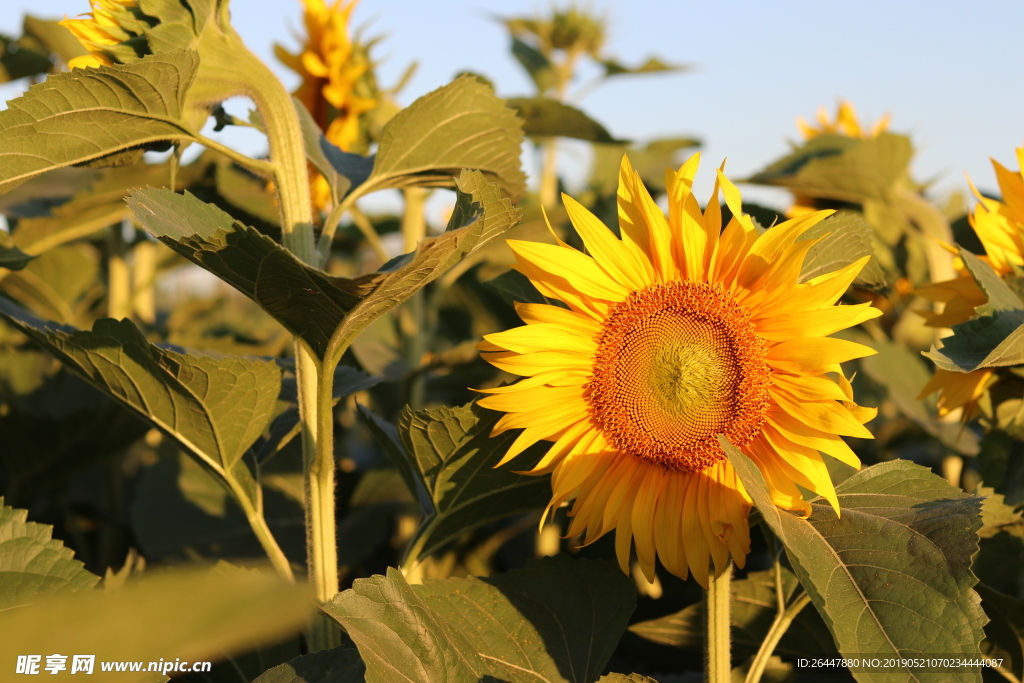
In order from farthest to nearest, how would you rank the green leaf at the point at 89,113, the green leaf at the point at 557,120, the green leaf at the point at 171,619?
1. the green leaf at the point at 557,120
2. the green leaf at the point at 89,113
3. the green leaf at the point at 171,619

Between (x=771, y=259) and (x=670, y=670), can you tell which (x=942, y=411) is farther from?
(x=670, y=670)

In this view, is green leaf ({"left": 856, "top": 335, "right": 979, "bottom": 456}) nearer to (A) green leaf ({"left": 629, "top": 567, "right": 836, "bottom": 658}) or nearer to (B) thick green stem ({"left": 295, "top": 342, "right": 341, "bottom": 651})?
(A) green leaf ({"left": 629, "top": 567, "right": 836, "bottom": 658})

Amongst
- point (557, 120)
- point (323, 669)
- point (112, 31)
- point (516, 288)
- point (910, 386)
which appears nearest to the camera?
point (323, 669)

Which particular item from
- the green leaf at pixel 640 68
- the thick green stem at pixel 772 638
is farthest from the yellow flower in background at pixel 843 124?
the thick green stem at pixel 772 638

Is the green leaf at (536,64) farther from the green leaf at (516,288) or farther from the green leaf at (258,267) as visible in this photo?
the green leaf at (258,267)

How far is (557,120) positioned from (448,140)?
789 mm

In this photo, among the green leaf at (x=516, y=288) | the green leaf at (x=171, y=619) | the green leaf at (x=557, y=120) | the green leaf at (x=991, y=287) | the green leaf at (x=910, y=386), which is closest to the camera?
the green leaf at (x=171, y=619)

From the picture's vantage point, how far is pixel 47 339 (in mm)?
1054

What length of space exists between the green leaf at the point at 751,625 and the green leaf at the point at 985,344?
0.43 meters

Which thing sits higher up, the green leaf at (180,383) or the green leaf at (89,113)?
the green leaf at (89,113)

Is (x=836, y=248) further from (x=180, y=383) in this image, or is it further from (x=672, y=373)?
(x=180, y=383)

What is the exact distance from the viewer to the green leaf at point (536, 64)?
309 cm

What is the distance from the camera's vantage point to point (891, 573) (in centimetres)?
86

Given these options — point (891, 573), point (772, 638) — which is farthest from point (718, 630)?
point (891, 573)
